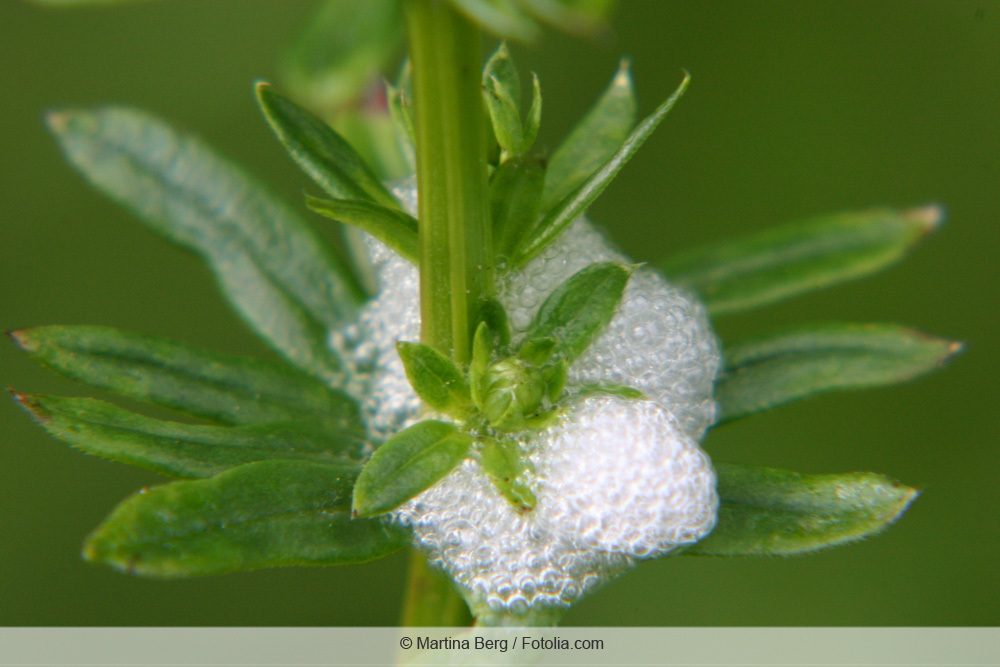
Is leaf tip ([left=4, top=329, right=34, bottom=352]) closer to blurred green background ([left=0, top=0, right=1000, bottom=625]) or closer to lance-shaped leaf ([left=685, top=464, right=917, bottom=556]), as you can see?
lance-shaped leaf ([left=685, top=464, right=917, bottom=556])

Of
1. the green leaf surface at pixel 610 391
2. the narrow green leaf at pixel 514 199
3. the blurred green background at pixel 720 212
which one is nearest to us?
the narrow green leaf at pixel 514 199

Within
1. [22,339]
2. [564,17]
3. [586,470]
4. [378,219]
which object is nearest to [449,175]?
[378,219]

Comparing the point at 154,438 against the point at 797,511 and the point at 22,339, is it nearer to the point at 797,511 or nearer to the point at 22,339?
the point at 22,339

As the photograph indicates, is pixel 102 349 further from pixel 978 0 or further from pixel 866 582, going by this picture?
pixel 978 0

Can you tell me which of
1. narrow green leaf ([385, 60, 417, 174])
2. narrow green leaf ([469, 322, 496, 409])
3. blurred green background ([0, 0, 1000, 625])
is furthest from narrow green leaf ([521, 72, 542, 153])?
blurred green background ([0, 0, 1000, 625])

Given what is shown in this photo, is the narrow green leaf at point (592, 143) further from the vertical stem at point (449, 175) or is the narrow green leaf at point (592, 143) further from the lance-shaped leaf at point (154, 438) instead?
the lance-shaped leaf at point (154, 438)

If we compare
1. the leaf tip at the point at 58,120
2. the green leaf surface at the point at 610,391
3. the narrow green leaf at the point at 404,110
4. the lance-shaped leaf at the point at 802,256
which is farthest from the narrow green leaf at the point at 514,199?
the leaf tip at the point at 58,120

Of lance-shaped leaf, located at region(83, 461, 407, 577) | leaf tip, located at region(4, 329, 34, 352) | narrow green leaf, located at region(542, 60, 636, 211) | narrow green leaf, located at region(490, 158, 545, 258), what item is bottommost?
lance-shaped leaf, located at region(83, 461, 407, 577)
